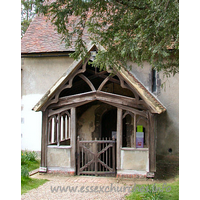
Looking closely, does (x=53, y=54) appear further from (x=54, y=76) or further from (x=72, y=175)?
(x=72, y=175)

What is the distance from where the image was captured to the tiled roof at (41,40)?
10.6 m

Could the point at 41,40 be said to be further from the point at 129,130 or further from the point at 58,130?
the point at 129,130

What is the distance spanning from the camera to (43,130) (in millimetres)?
7789

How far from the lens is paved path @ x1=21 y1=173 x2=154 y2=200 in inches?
223

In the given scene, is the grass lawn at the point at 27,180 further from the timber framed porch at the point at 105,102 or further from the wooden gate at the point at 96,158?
the wooden gate at the point at 96,158

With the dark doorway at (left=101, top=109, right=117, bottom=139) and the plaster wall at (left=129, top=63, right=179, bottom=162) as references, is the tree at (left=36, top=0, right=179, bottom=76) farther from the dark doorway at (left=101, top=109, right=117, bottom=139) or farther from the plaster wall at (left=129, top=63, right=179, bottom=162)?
the dark doorway at (left=101, top=109, right=117, bottom=139)

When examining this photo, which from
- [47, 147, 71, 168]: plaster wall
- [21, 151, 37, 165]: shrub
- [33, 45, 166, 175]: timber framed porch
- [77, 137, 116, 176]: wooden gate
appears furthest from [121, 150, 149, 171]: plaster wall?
[21, 151, 37, 165]: shrub

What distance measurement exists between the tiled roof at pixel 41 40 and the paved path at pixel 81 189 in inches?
235

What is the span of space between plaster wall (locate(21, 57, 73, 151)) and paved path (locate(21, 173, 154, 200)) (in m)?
3.74

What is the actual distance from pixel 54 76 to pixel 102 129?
345 cm

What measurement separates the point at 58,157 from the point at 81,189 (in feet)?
5.98

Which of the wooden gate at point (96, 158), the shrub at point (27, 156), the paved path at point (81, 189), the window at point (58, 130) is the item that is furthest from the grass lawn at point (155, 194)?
the shrub at point (27, 156)

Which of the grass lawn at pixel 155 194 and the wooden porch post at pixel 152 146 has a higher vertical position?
the wooden porch post at pixel 152 146

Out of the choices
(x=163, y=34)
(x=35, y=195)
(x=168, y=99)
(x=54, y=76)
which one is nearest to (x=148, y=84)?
(x=168, y=99)
